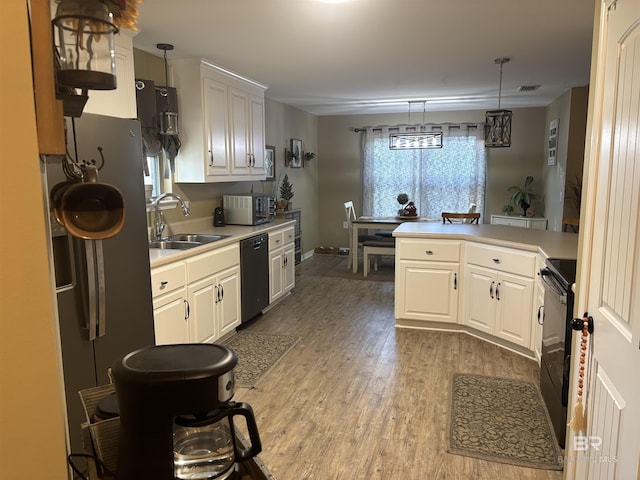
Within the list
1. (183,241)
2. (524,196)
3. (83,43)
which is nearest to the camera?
(83,43)

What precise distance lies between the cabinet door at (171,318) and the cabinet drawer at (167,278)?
44mm

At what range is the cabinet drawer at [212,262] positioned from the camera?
11.0 feet

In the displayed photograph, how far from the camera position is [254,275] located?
4.35 meters

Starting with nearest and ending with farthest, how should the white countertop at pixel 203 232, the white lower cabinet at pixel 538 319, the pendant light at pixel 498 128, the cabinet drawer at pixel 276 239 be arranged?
1. the white countertop at pixel 203 232
2. the white lower cabinet at pixel 538 319
3. the pendant light at pixel 498 128
4. the cabinet drawer at pixel 276 239

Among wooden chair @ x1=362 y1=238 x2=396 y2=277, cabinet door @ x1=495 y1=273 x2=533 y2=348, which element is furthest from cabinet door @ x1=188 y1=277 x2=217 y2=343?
wooden chair @ x1=362 y1=238 x2=396 y2=277

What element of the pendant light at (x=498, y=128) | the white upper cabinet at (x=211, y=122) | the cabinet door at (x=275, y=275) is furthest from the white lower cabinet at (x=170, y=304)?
the pendant light at (x=498, y=128)

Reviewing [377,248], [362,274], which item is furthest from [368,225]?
[362,274]

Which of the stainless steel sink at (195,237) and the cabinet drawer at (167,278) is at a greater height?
the stainless steel sink at (195,237)

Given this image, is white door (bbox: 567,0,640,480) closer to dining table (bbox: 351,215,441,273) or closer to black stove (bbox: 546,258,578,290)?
black stove (bbox: 546,258,578,290)

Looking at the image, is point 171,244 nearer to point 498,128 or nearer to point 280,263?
point 280,263

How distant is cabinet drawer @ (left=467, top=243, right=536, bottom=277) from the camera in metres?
3.35

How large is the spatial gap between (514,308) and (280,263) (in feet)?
7.85

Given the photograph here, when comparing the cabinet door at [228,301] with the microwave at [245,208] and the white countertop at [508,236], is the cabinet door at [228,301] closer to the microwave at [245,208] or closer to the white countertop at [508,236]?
the microwave at [245,208]

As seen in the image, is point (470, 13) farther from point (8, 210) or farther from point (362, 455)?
point (8, 210)
